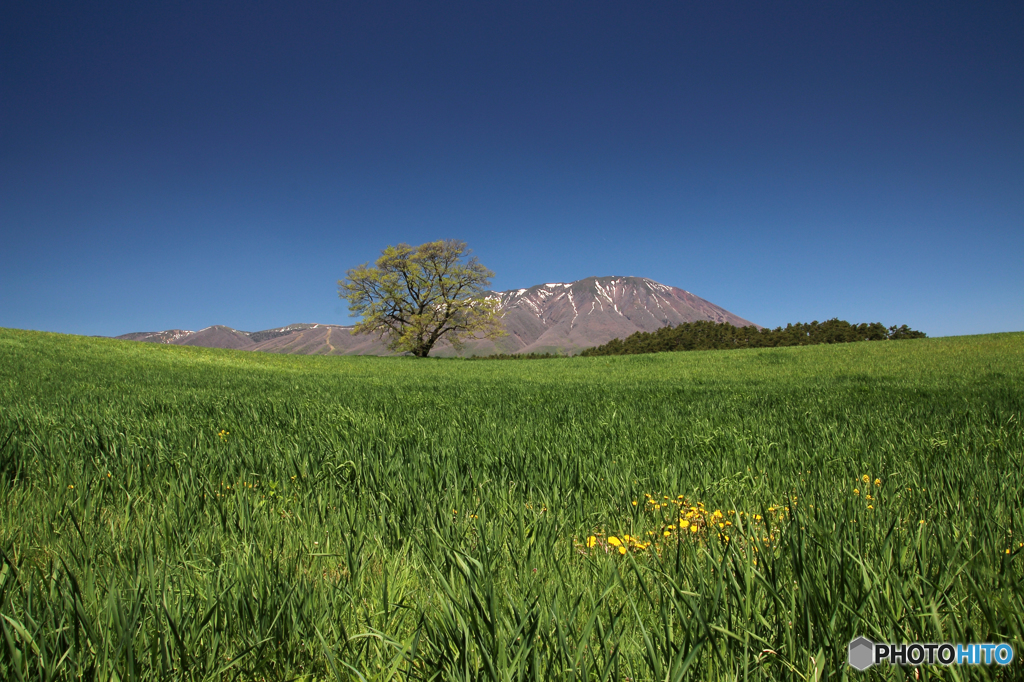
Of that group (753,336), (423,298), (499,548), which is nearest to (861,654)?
(499,548)

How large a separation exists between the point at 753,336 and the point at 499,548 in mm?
73203

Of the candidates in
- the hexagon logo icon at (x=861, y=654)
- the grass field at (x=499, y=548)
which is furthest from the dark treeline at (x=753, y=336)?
the hexagon logo icon at (x=861, y=654)

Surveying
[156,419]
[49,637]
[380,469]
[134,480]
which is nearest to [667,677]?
[49,637]

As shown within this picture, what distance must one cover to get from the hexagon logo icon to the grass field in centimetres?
4

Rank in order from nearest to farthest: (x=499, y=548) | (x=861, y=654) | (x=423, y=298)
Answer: (x=861, y=654), (x=499, y=548), (x=423, y=298)

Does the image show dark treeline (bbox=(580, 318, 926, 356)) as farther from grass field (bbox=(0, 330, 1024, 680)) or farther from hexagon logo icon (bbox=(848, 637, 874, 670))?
hexagon logo icon (bbox=(848, 637, 874, 670))

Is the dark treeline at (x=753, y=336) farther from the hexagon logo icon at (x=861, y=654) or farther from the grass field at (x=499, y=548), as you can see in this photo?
the hexagon logo icon at (x=861, y=654)

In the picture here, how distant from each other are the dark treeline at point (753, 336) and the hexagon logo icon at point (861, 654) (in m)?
55.1

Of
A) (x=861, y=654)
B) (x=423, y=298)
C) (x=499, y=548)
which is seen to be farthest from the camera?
(x=423, y=298)

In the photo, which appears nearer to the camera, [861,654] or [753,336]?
[861,654]

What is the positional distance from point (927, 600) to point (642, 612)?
880 millimetres

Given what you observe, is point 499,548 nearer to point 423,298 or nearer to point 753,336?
point 423,298

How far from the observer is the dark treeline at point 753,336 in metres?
54.8

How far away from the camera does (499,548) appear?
5.80 ft
